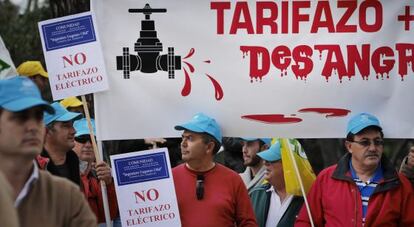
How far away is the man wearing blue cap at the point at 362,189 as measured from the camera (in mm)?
6766

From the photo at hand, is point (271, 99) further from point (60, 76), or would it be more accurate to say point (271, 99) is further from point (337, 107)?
A: point (60, 76)

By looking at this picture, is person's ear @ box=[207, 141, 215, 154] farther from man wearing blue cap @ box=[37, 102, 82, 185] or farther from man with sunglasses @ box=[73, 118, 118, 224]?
man wearing blue cap @ box=[37, 102, 82, 185]

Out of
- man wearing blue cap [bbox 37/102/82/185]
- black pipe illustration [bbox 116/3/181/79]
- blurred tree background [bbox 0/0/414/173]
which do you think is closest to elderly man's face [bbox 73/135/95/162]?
man wearing blue cap [bbox 37/102/82/185]

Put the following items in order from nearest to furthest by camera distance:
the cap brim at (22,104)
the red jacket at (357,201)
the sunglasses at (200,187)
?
the cap brim at (22,104) < the red jacket at (357,201) < the sunglasses at (200,187)

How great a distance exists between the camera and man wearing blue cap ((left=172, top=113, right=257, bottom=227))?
6941 mm

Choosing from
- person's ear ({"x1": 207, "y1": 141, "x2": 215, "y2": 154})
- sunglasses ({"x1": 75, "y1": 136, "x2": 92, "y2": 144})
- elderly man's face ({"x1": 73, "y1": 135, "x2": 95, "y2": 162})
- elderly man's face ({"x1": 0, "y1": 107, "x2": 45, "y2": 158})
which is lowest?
elderly man's face ({"x1": 73, "y1": 135, "x2": 95, "y2": 162})

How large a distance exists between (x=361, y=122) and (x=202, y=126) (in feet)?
3.84

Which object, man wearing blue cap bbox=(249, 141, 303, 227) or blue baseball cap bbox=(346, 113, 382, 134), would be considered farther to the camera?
man wearing blue cap bbox=(249, 141, 303, 227)

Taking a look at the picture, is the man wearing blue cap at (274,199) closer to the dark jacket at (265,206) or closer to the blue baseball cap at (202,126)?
the dark jacket at (265,206)

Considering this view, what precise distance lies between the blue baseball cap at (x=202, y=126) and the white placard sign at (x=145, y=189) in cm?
26

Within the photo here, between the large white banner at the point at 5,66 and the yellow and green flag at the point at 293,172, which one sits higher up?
the large white banner at the point at 5,66

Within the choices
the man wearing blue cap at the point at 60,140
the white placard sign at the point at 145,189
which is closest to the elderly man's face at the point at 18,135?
the white placard sign at the point at 145,189

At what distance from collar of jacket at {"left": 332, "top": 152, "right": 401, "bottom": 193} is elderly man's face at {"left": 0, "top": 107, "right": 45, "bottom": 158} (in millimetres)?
3274

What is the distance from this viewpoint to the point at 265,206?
8055 mm
